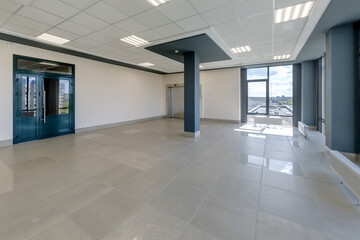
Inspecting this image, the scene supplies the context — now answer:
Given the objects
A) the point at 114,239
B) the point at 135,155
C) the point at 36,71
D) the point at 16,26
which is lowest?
the point at 114,239

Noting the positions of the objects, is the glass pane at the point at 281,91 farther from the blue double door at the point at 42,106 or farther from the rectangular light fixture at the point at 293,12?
the blue double door at the point at 42,106

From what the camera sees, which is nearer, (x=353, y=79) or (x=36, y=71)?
(x=353, y=79)

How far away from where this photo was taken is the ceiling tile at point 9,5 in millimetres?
3357

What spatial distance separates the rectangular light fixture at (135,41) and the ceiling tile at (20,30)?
2511 mm

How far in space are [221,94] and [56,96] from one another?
8726 millimetres

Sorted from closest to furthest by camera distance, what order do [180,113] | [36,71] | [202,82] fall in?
[36,71]
[202,82]
[180,113]

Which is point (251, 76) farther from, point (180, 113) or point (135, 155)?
point (135, 155)

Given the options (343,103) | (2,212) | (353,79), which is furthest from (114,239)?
(353,79)

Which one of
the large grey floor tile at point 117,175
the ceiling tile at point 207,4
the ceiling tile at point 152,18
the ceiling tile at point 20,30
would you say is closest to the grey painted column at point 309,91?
the ceiling tile at point 207,4

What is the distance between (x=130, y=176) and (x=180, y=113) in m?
9.46

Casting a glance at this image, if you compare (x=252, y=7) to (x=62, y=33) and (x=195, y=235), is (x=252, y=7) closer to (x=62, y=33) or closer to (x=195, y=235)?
(x=195, y=235)

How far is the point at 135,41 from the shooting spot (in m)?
5.61

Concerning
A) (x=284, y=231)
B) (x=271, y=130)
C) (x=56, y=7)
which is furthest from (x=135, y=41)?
(x=271, y=130)

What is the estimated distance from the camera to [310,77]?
763 cm
